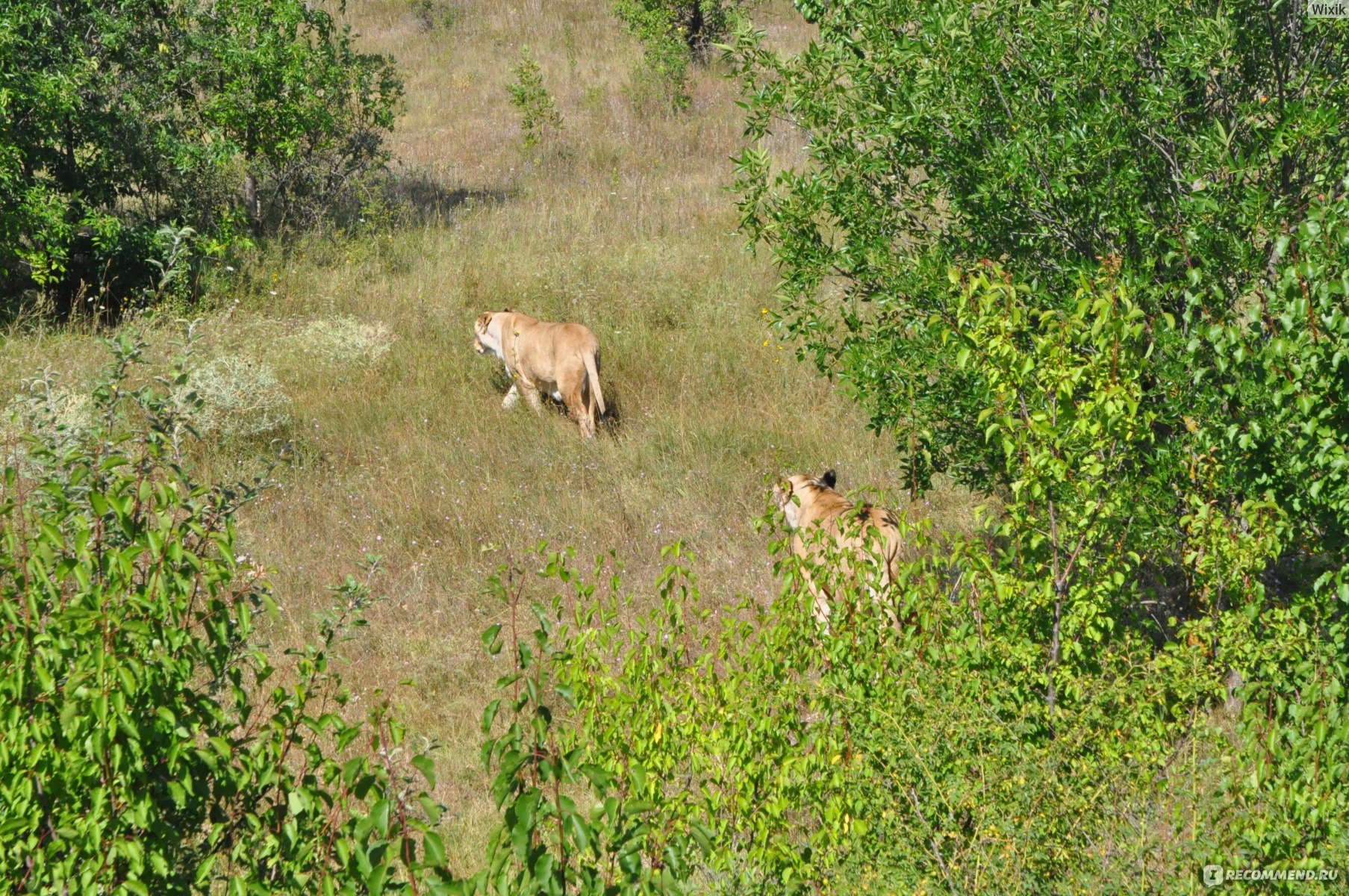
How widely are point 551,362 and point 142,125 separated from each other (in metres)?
7.30

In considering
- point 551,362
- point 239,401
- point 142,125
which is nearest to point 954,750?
point 551,362

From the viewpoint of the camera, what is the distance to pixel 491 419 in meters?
11.4

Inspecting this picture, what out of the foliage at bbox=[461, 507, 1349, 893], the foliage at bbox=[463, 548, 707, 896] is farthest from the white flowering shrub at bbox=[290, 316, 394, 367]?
the foliage at bbox=[463, 548, 707, 896]

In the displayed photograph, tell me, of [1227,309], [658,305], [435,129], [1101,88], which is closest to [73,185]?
[658,305]

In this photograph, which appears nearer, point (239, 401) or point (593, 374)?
point (239, 401)

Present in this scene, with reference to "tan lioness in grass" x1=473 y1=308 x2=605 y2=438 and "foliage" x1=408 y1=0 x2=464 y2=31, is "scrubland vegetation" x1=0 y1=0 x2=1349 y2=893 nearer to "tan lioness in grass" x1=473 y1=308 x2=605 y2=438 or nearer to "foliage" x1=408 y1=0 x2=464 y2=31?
"tan lioness in grass" x1=473 y1=308 x2=605 y2=438

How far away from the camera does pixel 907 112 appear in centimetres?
630

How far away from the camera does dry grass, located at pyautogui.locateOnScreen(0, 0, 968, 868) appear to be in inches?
330

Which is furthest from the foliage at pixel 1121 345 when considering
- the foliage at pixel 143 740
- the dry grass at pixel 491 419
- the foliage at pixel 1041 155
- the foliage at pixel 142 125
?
the foliage at pixel 142 125

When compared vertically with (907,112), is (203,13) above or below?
below

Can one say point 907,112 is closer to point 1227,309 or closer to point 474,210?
point 1227,309

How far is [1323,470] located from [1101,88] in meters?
2.90

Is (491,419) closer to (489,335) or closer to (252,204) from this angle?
(489,335)

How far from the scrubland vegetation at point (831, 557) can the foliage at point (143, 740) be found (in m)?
0.02
